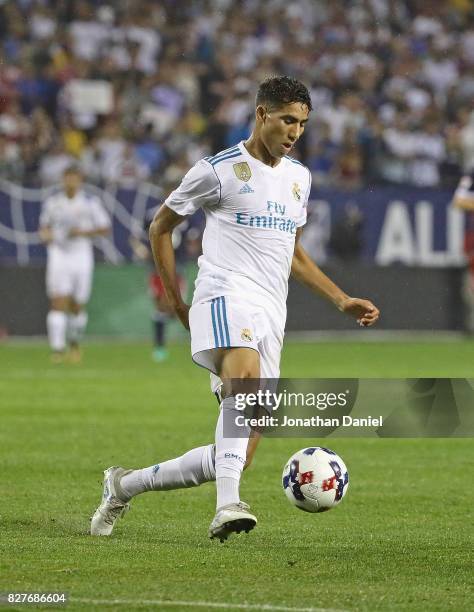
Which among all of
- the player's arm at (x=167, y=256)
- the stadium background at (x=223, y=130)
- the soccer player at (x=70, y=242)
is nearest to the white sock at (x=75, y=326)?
the soccer player at (x=70, y=242)

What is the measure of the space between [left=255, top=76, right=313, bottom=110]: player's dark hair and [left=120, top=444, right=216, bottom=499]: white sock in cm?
151

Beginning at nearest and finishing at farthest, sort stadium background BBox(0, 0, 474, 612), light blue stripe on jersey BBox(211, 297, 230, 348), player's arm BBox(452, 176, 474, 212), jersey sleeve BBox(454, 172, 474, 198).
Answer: light blue stripe on jersey BBox(211, 297, 230, 348) → stadium background BBox(0, 0, 474, 612) → player's arm BBox(452, 176, 474, 212) → jersey sleeve BBox(454, 172, 474, 198)

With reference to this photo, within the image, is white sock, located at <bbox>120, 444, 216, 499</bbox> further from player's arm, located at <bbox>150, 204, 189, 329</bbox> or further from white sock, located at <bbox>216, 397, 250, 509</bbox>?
player's arm, located at <bbox>150, 204, 189, 329</bbox>

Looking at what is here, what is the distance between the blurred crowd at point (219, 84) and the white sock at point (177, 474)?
576 inches

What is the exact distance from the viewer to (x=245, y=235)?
6141mm

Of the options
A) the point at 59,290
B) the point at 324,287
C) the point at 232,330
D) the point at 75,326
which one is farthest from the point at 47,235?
the point at 232,330

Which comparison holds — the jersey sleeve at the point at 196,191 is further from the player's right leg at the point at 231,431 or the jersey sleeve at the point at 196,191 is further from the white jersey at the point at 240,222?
the player's right leg at the point at 231,431

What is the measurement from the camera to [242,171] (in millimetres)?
6148

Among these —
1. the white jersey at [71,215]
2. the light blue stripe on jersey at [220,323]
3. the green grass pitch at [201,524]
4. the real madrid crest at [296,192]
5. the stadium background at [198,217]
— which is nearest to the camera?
the green grass pitch at [201,524]

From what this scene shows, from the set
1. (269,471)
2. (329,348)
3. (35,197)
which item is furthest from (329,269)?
(269,471)

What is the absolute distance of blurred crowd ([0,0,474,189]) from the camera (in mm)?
21797

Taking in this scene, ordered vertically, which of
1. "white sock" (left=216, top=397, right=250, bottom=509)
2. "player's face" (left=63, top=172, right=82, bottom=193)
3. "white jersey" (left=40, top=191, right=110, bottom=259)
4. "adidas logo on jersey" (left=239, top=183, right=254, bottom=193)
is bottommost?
"white jersey" (left=40, top=191, right=110, bottom=259)

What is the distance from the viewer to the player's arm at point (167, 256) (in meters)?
6.13

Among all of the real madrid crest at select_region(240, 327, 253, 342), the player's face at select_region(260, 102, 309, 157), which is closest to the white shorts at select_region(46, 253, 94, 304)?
the player's face at select_region(260, 102, 309, 157)
